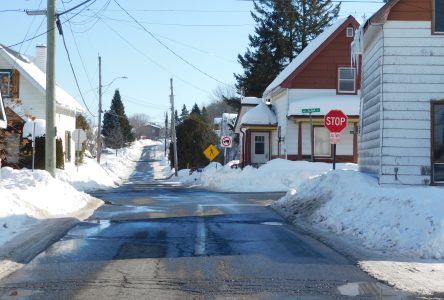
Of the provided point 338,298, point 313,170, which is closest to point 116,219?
point 338,298

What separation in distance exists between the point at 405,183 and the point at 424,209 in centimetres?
550

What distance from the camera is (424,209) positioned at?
10430 mm

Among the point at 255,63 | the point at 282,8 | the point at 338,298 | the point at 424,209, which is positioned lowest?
the point at 338,298

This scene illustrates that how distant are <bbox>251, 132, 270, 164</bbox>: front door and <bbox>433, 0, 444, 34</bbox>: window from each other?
24.0 metres

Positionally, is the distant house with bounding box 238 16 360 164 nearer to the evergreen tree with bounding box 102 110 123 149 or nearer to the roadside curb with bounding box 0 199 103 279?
the roadside curb with bounding box 0 199 103 279

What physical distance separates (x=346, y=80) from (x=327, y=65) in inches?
56.7

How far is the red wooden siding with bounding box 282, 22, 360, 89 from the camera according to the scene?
3444cm

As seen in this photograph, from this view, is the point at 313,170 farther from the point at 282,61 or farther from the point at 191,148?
the point at 191,148

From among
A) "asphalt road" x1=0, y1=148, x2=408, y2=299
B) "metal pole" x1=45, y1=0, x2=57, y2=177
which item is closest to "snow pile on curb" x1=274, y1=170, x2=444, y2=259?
"asphalt road" x1=0, y1=148, x2=408, y2=299

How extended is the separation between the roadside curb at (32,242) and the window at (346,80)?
22738 mm

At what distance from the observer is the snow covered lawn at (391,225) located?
843cm

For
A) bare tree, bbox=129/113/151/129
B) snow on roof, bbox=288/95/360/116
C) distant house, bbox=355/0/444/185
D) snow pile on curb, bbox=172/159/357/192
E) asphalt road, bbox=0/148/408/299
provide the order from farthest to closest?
bare tree, bbox=129/113/151/129, snow on roof, bbox=288/95/360/116, snow pile on curb, bbox=172/159/357/192, distant house, bbox=355/0/444/185, asphalt road, bbox=0/148/408/299

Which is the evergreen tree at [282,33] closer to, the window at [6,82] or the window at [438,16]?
the window at [6,82]

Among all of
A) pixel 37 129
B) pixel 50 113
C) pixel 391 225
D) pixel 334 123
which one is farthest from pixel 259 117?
pixel 391 225
